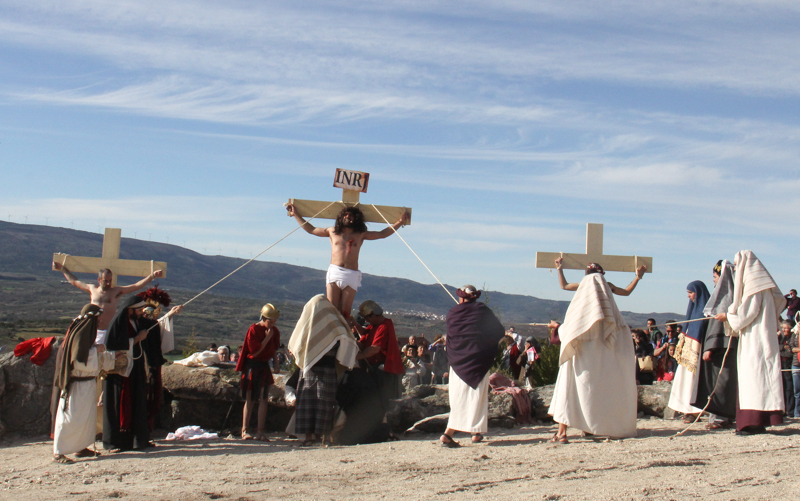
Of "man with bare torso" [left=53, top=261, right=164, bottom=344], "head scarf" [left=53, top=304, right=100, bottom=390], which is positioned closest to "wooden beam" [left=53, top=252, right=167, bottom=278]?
"man with bare torso" [left=53, top=261, right=164, bottom=344]

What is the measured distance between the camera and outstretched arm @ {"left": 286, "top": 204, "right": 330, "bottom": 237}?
8.57 m

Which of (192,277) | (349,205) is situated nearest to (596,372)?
(349,205)

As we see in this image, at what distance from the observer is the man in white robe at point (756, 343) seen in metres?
7.34

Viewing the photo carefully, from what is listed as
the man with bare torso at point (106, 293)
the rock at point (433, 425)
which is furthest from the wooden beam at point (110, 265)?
the rock at point (433, 425)

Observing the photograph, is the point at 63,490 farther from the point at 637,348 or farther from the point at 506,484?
the point at 637,348

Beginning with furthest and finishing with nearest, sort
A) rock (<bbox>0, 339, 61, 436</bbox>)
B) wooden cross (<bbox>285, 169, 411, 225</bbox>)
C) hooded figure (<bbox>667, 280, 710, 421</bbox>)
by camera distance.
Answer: rock (<bbox>0, 339, 61, 436</bbox>) < wooden cross (<bbox>285, 169, 411, 225</bbox>) < hooded figure (<bbox>667, 280, 710, 421</bbox>)

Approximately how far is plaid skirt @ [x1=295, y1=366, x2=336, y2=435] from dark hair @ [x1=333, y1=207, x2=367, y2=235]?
168 cm

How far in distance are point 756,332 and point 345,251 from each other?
15.1ft

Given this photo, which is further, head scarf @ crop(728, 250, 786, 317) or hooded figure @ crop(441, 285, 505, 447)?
head scarf @ crop(728, 250, 786, 317)

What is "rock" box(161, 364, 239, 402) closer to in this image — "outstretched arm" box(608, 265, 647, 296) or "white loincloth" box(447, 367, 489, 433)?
"white loincloth" box(447, 367, 489, 433)

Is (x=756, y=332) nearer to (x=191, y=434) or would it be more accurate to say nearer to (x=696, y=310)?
(x=696, y=310)

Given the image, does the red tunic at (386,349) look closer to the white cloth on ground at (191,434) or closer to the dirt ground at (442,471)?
the dirt ground at (442,471)

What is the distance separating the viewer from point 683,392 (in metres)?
8.48

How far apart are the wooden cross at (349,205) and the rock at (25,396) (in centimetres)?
364
